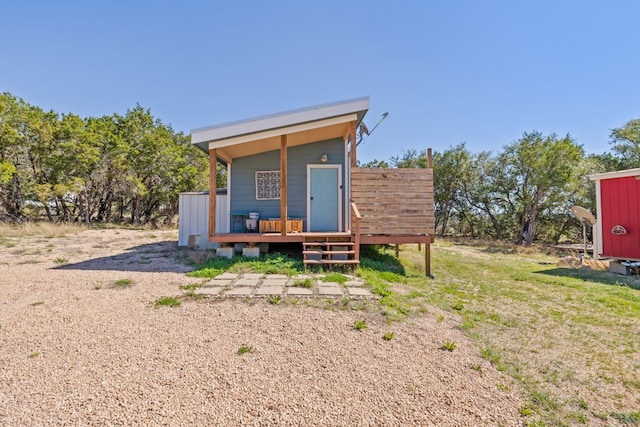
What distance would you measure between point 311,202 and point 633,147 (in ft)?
58.1

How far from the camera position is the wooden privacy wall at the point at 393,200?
6.39 metres

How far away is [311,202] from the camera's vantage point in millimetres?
8016

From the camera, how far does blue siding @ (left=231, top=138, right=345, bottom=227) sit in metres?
8.02

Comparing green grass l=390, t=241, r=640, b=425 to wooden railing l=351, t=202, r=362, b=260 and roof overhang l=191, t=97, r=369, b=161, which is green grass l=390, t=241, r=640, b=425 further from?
roof overhang l=191, t=97, r=369, b=161

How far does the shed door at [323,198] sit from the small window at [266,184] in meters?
0.90

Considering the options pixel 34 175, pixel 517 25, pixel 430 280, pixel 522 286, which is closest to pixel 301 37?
pixel 517 25

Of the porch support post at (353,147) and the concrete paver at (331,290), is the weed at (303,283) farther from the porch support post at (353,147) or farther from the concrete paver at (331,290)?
the porch support post at (353,147)

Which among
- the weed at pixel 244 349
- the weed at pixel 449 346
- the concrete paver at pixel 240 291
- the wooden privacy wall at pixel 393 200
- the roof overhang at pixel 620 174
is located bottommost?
the weed at pixel 449 346

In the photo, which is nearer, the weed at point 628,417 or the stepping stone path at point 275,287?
the weed at point 628,417

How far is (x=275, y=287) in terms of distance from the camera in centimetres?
439

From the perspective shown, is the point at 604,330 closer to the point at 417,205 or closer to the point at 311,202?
the point at 417,205

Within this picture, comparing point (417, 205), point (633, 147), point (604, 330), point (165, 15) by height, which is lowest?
point (604, 330)

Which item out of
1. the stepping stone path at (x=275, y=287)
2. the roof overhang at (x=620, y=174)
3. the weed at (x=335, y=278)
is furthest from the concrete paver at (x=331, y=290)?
the roof overhang at (x=620, y=174)

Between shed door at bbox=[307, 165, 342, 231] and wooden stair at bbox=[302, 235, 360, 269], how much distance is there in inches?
51.6
